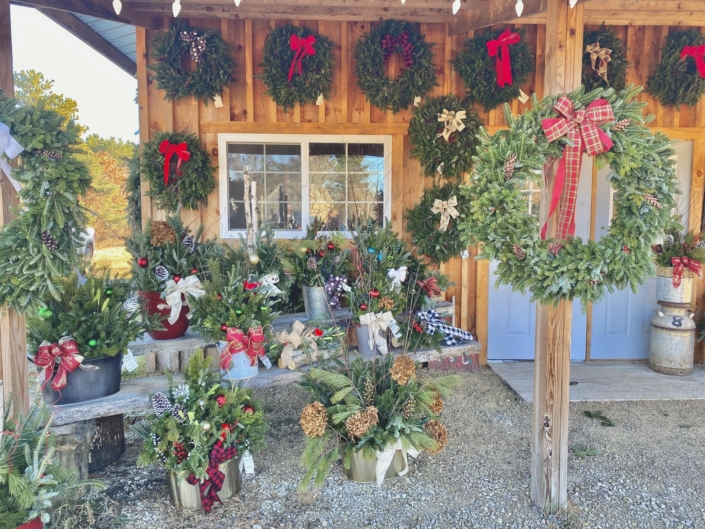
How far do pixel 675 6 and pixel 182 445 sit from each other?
4.60 metres

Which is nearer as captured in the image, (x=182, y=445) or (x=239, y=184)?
(x=182, y=445)

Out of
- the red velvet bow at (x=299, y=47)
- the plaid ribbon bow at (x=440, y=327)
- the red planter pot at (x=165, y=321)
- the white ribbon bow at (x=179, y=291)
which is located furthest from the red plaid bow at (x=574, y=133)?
the red velvet bow at (x=299, y=47)

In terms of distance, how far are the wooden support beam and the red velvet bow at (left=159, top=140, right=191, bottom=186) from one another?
1.20m

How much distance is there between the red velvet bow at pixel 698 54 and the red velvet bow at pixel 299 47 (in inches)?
126

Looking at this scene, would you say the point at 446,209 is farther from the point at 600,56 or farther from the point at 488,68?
the point at 600,56

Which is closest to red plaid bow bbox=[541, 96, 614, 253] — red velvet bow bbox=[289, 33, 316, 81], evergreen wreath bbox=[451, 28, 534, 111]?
evergreen wreath bbox=[451, 28, 534, 111]

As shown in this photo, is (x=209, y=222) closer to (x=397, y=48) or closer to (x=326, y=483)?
(x=397, y=48)

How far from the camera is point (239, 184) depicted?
4.32 metres

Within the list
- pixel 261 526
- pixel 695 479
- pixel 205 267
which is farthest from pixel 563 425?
pixel 205 267

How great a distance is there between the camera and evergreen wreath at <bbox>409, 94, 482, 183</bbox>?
4.06 m

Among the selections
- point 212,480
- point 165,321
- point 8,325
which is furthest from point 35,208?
point 212,480

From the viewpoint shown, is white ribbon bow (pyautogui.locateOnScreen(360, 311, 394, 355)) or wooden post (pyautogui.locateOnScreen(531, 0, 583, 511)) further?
white ribbon bow (pyautogui.locateOnScreen(360, 311, 394, 355))

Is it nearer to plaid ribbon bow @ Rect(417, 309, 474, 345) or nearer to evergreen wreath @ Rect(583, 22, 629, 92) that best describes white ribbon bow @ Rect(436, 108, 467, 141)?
evergreen wreath @ Rect(583, 22, 629, 92)

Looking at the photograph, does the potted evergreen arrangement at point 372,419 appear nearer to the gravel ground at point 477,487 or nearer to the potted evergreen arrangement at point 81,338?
the gravel ground at point 477,487
